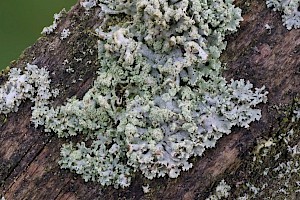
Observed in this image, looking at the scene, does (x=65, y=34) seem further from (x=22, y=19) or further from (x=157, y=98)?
(x=22, y=19)

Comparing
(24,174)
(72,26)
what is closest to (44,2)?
(72,26)

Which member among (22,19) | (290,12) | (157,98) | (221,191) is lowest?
(221,191)

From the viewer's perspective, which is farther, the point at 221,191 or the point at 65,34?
the point at 65,34

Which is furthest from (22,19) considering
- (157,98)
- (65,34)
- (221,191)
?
(221,191)

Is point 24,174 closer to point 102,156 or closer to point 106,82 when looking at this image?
point 102,156

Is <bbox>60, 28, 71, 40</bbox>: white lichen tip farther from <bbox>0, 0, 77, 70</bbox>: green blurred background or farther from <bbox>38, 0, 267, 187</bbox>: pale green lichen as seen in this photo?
<bbox>0, 0, 77, 70</bbox>: green blurred background

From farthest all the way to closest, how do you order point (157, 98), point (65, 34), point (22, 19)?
point (22, 19), point (65, 34), point (157, 98)
